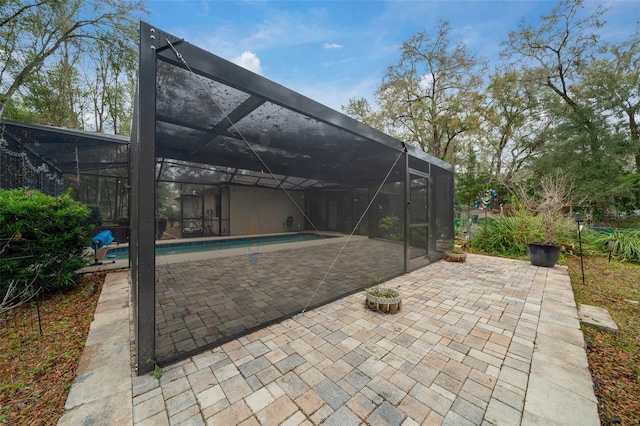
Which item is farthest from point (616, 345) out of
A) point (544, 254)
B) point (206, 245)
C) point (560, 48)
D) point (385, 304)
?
point (560, 48)

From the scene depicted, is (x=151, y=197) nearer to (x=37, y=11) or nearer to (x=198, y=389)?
(x=198, y=389)

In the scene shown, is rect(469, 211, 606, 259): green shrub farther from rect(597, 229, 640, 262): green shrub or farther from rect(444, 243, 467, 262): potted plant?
rect(444, 243, 467, 262): potted plant

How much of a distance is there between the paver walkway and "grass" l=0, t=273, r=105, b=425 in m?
0.11

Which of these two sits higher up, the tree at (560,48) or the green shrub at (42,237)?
the tree at (560,48)

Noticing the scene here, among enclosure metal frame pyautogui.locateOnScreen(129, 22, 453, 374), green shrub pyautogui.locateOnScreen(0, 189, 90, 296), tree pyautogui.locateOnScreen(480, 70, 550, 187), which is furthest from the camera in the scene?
tree pyautogui.locateOnScreen(480, 70, 550, 187)

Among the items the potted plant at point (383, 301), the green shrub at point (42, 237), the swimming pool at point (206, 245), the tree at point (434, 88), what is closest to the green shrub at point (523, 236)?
the potted plant at point (383, 301)

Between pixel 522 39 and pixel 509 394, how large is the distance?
15.0 metres

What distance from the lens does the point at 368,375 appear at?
1665 mm

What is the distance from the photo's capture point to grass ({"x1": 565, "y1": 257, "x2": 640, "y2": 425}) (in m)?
1.49

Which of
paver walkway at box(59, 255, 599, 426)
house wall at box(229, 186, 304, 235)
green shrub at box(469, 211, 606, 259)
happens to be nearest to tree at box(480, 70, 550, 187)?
→ green shrub at box(469, 211, 606, 259)

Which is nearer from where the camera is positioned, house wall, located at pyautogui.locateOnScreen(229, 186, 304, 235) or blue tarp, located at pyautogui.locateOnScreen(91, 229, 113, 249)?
blue tarp, located at pyautogui.locateOnScreen(91, 229, 113, 249)

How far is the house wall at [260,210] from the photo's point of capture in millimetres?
9389

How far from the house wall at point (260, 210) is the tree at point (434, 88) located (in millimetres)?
7262

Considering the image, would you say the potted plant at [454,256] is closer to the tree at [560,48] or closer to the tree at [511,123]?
the tree at [511,123]
